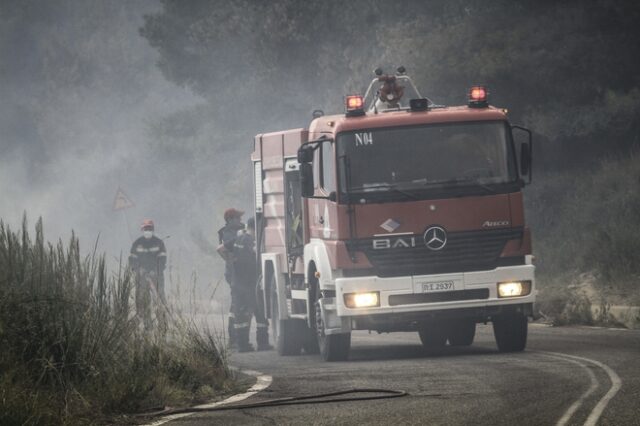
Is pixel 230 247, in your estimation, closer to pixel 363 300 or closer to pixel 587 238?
pixel 363 300

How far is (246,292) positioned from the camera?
2072 cm

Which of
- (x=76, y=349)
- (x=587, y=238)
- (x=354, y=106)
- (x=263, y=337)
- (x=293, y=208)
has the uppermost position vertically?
(x=354, y=106)

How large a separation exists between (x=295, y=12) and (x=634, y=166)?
1604 centimetres

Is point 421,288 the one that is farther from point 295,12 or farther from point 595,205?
point 295,12

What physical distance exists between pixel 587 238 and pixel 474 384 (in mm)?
13717

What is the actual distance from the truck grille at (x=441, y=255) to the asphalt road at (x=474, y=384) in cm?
100

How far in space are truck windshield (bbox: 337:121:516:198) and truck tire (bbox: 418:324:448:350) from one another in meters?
2.78

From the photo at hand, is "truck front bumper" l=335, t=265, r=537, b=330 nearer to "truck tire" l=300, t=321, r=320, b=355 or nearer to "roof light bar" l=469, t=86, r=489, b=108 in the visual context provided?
"roof light bar" l=469, t=86, r=489, b=108

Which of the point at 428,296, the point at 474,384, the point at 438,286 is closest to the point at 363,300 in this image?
the point at 428,296

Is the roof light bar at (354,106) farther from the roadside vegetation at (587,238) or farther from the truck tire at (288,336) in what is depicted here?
the roadside vegetation at (587,238)

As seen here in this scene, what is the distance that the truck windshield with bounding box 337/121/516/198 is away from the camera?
1595cm

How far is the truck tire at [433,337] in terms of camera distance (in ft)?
59.9

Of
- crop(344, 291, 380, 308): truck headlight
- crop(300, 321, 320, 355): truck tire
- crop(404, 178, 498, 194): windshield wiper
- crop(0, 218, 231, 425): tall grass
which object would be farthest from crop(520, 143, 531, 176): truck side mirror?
crop(0, 218, 231, 425): tall grass

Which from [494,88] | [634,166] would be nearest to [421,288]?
[634,166]
